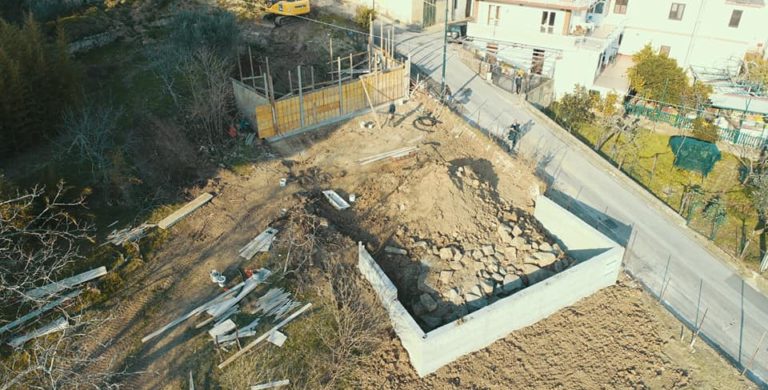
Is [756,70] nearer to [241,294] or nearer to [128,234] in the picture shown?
[241,294]

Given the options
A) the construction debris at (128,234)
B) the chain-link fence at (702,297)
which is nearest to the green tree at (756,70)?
the chain-link fence at (702,297)

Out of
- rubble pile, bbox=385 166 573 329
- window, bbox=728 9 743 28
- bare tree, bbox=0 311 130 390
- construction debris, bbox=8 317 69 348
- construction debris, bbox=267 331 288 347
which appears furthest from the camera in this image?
window, bbox=728 9 743 28

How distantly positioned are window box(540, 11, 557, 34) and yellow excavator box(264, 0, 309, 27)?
15.8m

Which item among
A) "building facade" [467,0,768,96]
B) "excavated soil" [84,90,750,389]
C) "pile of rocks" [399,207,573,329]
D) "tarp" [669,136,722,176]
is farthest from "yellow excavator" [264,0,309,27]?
"tarp" [669,136,722,176]

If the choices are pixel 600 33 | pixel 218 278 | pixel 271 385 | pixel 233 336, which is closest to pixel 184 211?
pixel 218 278

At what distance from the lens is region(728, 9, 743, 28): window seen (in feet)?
117

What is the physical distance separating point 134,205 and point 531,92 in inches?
900

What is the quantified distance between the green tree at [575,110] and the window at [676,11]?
33.3 ft

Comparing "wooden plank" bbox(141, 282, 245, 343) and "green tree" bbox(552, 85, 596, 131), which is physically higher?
"green tree" bbox(552, 85, 596, 131)

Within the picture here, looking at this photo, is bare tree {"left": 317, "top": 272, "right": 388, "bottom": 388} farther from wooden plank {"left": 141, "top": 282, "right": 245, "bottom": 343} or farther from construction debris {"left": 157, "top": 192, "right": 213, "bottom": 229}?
construction debris {"left": 157, "top": 192, "right": 213, "bottom": 229}

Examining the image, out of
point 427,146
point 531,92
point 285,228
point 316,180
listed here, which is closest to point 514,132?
point 427,146

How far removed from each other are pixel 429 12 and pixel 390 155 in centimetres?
1882

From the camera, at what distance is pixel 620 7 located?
130 feet

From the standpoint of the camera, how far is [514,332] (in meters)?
18.3
